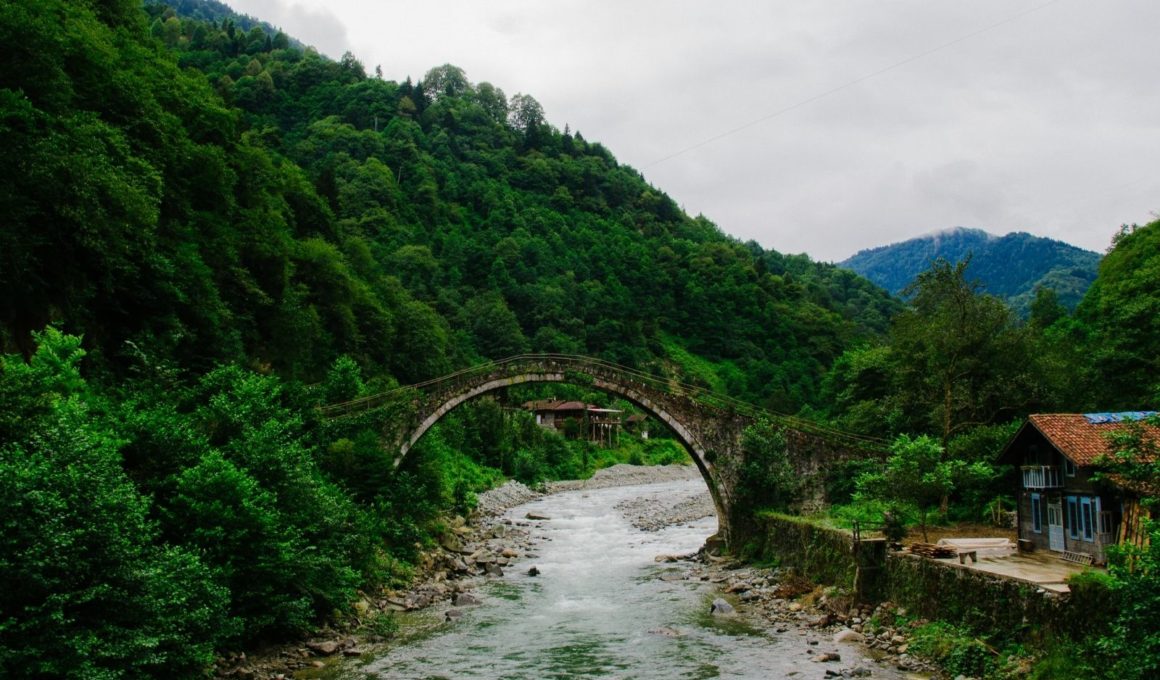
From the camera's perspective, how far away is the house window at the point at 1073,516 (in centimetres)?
1838

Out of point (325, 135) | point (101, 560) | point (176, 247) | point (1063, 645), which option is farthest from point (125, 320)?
point (325, 135)

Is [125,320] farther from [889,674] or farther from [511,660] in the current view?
[889,674]

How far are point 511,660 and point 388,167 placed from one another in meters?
90.2

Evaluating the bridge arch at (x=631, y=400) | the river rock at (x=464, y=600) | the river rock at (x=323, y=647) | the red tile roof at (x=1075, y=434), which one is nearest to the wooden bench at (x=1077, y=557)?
the red tile roof at (x=1075, y=434)

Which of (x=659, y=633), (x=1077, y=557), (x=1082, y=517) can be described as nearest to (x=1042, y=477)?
(x=1082, y=517)

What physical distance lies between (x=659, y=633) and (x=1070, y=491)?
34.3 feet

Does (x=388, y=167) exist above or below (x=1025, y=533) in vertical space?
above

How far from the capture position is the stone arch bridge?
30.5 meters

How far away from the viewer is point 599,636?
18750mm

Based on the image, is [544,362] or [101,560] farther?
[544,362]

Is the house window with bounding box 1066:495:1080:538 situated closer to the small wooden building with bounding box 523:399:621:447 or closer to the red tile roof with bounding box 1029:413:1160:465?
the red tile roof with bounding box 1029:413:1160:465

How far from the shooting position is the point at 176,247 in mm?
26219

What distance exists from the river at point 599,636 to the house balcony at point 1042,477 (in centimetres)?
715

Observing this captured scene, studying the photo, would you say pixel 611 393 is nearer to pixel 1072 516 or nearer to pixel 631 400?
pixel 631 400
